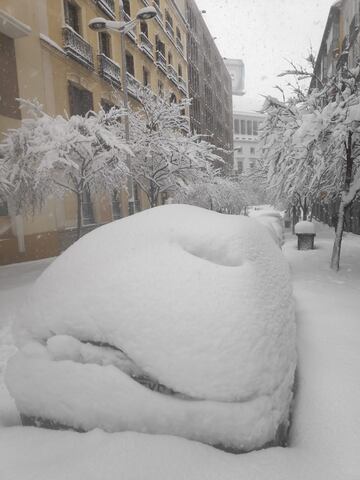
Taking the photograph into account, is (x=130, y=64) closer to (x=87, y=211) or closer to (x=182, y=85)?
(x=182, y=85)

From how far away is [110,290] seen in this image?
83.1 inches

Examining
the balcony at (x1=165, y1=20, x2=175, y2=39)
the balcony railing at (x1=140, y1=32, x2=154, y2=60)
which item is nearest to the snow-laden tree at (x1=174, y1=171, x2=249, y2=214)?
the balcony railing at (x1=140, y1=32, x2=154, y2=60)

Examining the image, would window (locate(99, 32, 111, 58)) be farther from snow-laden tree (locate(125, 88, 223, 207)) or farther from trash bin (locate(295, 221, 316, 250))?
trash bin (locate(295, 221, 316, 250))

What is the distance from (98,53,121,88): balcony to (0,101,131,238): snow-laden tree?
9840mm

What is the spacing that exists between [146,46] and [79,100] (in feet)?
32.0

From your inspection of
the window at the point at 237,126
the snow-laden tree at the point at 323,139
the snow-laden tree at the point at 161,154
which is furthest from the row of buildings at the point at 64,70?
the window at the point at 237,126

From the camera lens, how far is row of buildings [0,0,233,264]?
11867 mm

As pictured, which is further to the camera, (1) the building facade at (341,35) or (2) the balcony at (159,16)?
(2) the balcony at (159,16)

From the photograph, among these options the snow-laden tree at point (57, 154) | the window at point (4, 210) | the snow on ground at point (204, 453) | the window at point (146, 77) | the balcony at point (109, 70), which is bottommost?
the snow on ground at point (204, 453)

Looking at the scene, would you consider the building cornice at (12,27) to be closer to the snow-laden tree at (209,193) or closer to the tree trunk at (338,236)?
the snow-laden tree at (209,193)

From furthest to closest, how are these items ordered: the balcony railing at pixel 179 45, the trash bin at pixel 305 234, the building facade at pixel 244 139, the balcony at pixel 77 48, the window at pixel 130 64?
the building facade at pixel 244 139 → the balcony railing at pixel 179 45 → the window at pixel 130 64 → the balcony at pixel 77 48 → the trash bin at pixel 305 234

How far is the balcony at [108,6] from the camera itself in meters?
17.6

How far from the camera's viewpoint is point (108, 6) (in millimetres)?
18484

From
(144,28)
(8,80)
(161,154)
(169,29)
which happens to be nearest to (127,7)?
(144,28)
